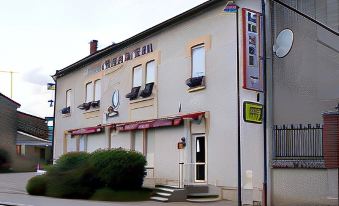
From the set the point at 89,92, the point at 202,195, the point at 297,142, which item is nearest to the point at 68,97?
the point at 89,92

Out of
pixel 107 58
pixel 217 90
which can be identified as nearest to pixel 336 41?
pixel 217 90

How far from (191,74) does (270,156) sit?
240 inches

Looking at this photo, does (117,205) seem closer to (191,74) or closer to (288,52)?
(191,74)

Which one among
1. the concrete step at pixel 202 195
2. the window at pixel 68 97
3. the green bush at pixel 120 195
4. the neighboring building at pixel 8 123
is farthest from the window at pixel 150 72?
the neighboring building at pixel 8 123

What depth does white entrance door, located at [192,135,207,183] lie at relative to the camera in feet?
69.2

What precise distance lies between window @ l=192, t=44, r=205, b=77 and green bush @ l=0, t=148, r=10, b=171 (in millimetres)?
25093

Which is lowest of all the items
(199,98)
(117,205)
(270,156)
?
(117,205)

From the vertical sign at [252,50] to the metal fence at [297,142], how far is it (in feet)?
5.83

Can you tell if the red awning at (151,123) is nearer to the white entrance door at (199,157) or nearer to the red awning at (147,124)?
the red awning at (147,124)

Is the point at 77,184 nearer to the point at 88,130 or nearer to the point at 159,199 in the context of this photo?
the point at 159,199

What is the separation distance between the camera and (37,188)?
22.8 metres

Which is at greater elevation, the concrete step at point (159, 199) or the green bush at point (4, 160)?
the green bush at point (4, 160)

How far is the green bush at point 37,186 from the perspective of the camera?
74.6ft

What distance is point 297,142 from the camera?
17.2 m
